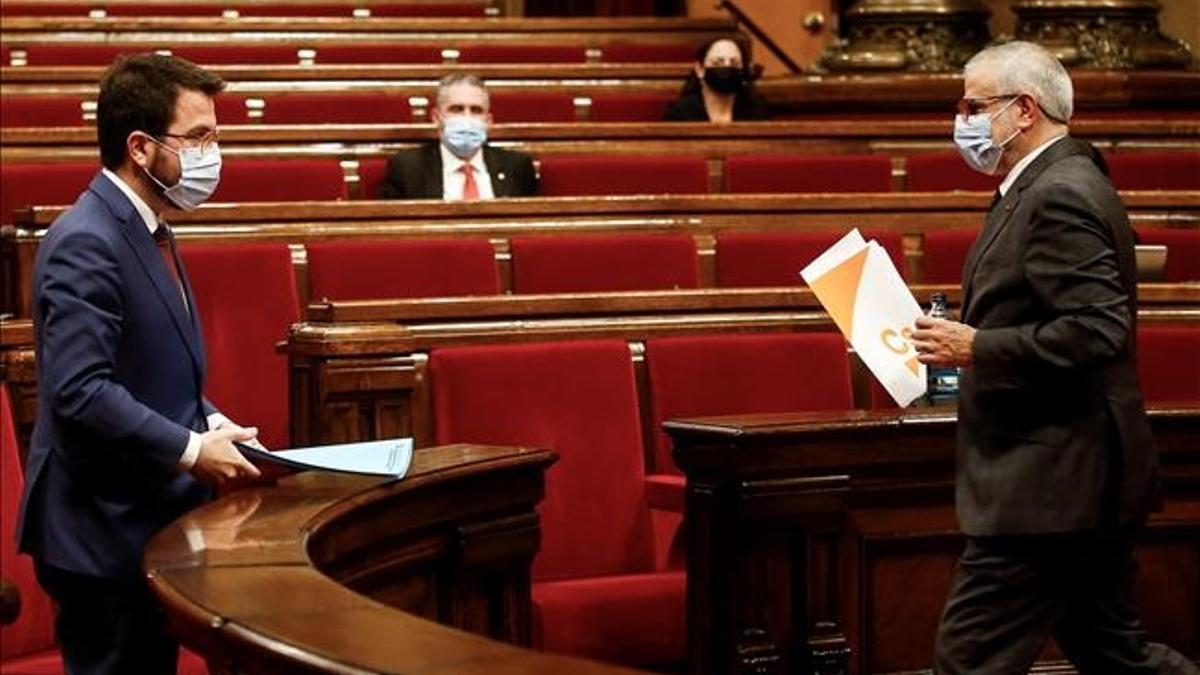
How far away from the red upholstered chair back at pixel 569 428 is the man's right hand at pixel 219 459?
36.5 inches

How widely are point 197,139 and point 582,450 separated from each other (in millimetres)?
1044

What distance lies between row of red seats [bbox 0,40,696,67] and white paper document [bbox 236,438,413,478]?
11.5 feet

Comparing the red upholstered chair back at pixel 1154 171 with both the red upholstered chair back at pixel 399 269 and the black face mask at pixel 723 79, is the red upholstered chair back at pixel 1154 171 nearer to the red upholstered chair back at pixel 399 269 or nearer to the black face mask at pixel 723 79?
the black face mask at pixel 723 79

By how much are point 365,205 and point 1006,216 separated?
1.62 m

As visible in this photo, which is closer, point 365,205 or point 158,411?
point 158,411

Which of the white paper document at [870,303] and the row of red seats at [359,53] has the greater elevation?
the row of red seats at [359,53]

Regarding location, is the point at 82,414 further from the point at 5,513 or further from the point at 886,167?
the point at 886,167

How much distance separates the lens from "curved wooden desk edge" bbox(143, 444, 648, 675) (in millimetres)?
1259

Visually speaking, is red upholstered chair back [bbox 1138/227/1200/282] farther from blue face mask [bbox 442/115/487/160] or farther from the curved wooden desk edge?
the curved wooden desk edge

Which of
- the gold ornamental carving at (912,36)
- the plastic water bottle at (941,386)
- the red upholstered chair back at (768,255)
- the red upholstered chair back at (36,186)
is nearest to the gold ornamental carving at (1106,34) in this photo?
the gold ornamental carving at (912,36)

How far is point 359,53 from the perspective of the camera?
587 cm

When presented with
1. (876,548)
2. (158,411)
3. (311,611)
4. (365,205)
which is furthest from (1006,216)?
(365,205)

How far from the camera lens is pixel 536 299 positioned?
116 inches

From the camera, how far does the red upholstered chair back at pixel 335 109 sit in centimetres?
491
